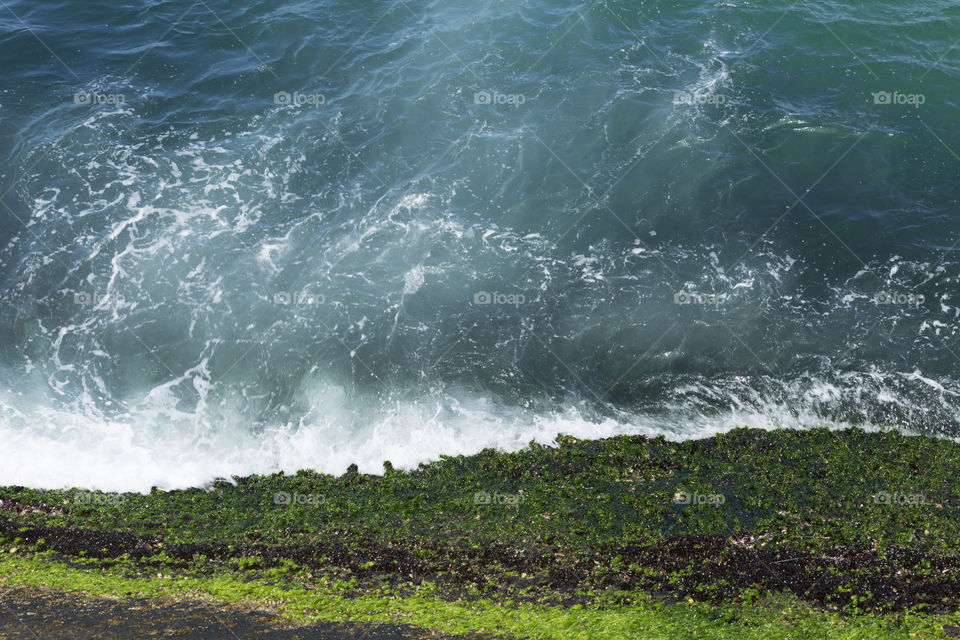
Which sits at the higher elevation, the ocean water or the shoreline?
the ocean water

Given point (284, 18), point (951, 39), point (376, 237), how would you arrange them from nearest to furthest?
point (376, 237) → point (951, 39) → point (284, 18)

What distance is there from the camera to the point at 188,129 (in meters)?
41.2

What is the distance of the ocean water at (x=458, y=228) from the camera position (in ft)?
96.6

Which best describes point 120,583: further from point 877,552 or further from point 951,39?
point 951,39

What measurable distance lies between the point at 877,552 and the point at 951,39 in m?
36.4

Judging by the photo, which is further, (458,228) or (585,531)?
(458,228)

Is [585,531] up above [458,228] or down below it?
below

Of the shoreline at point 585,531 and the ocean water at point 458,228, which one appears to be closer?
the shoreline at point 585,531

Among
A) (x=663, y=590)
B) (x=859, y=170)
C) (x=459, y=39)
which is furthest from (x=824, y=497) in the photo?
(x=459, y=39)

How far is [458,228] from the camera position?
36.4 meters

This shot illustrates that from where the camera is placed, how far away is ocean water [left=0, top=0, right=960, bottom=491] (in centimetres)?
2944

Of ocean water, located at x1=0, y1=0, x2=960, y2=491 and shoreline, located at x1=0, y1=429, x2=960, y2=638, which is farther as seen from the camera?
ocean water, located at x1=0, y1=0, x2=960, y2=491

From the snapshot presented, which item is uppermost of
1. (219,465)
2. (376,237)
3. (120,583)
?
(376,237)

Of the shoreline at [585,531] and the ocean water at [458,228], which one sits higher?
the ocean water at [458,228]
